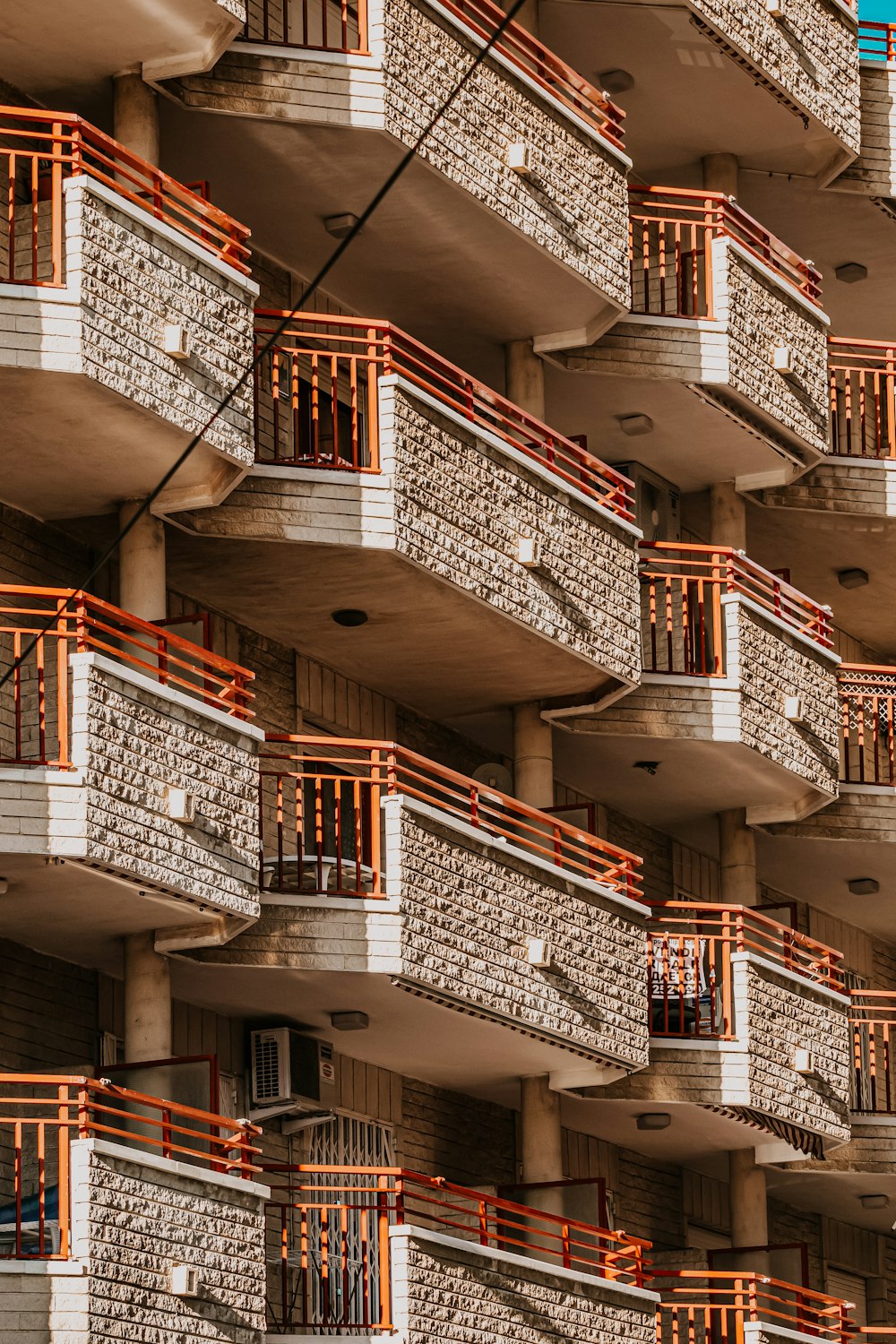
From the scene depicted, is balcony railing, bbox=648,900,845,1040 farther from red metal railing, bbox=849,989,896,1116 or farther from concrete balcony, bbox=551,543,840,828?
red metal railing, bbox=849,989,896,1116

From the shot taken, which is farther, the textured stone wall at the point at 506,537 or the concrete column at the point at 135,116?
the textured stone wall at the point at 506,537

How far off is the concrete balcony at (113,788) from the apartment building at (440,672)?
0.16 feet

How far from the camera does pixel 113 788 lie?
20.8 m

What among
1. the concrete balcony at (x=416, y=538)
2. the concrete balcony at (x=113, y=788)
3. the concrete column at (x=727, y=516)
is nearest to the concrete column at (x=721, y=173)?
the concrete column at (x=727, y=516)

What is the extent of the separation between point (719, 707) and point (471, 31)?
23.2 feet

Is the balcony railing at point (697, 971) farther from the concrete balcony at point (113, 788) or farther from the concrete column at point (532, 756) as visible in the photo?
the concrete balcony at point (113, 788)

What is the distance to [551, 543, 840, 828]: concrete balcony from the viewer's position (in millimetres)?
29516

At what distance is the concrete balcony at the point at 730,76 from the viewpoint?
30234 mm

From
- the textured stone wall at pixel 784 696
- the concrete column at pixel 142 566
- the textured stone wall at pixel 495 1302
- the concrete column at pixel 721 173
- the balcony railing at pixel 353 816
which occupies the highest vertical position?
the concrete column at pixel 721 173

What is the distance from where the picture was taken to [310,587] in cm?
2527

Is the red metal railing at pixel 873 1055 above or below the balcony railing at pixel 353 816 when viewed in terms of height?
below

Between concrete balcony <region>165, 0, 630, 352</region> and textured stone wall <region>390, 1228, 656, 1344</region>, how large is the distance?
28.6 feet

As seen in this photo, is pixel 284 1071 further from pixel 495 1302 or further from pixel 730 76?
pixel 730 76

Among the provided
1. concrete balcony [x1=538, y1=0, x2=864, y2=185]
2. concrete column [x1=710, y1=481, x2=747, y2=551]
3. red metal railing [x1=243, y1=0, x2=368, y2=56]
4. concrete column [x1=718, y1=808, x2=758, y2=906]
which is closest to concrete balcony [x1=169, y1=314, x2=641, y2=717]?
→ red metal railing [x1=243, y1=0, x2=368, y2=56]
